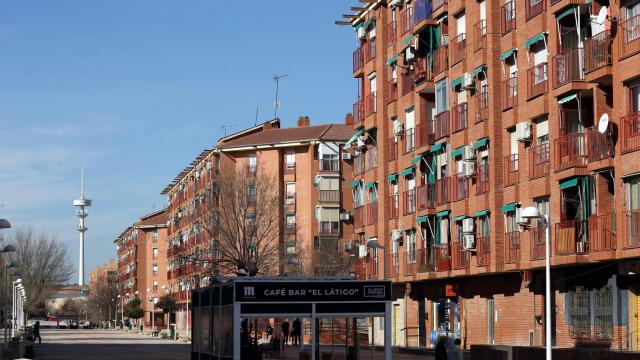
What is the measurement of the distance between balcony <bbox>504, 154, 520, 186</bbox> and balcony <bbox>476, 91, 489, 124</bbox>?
2.31 meters

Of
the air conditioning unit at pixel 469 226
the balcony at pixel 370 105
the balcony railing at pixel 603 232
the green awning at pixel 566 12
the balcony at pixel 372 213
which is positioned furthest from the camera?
the balcony at pixel 370 105

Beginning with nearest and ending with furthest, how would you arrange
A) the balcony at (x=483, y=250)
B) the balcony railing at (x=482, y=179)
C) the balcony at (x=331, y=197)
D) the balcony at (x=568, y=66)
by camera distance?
the balcony at (x=568, y=66) < the balcony at (x=483, y=250) < the balcony railing at (x=482, y=179) < the balcony at (x=331, y=197)

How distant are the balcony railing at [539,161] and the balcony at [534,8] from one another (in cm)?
465

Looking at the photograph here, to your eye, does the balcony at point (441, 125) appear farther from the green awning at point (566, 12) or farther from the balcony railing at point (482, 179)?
the green awning at point (566, 12)

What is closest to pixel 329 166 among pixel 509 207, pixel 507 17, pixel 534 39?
pixel 507 17

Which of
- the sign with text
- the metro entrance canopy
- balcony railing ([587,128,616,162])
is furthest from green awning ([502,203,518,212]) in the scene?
the sign with text

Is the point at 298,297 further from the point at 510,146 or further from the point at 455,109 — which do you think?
the point at 455,109

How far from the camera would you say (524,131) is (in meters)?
41.3

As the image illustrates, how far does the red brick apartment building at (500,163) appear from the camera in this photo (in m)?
35.4

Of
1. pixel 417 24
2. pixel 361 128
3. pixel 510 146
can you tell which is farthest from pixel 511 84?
pixel 361 128

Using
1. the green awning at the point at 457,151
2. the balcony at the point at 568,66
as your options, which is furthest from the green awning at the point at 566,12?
the green awning at the point at 457,151

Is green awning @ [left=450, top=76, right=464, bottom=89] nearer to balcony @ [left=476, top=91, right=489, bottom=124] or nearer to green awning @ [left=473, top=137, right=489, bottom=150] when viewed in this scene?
balcony @ [left=476, top=91, right=489, bottom=124]

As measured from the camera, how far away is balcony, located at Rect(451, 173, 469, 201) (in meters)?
47.3

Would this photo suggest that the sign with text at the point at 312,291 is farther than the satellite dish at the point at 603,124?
No
